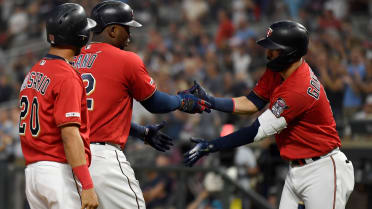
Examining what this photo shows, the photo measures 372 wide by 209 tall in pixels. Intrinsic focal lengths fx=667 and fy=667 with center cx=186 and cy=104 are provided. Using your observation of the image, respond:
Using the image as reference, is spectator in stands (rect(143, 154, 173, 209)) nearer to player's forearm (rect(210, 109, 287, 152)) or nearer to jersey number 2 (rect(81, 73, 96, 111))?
player's forearm (rect(210, 109, 287, 152))

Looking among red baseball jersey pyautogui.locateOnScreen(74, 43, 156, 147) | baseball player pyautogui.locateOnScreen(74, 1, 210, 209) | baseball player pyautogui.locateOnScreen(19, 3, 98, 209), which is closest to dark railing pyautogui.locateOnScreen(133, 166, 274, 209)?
baseball player pyautogui.locateOnScreen(74, 1, 210, 209)

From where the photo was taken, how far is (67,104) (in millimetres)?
4395

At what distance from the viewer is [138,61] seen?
17.1 ft

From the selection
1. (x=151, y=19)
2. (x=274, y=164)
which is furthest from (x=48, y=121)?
(x=151, y=19)

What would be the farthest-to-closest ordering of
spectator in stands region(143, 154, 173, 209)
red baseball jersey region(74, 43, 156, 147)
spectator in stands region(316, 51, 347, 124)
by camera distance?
spectator in stands region(316, 51, 347, 124), spectator in stands region(143, 154, 173, 209), red baseball jersey region(74, 43, 156, 147)

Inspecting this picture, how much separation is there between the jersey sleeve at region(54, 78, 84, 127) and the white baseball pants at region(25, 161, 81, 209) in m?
0.33

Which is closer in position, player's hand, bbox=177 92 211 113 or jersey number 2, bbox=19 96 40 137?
jersey number 2, bbox=19 96 40 137

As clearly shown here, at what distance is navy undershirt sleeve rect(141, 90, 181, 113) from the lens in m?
5.39

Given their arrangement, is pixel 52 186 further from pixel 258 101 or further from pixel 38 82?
pixel 258 101

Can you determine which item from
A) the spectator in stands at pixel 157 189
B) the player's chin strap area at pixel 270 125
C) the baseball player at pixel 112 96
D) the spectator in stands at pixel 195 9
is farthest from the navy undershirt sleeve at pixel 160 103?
the spectator in stands at pixel 195 9

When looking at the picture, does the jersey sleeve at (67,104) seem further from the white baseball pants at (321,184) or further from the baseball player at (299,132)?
the white baseball pants at (321,184)

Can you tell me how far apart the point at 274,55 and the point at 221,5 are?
10603 millimetres

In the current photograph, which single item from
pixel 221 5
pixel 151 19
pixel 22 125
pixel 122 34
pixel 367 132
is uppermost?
pixel 122 34

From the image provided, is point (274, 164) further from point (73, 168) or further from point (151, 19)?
point (151, 19)
